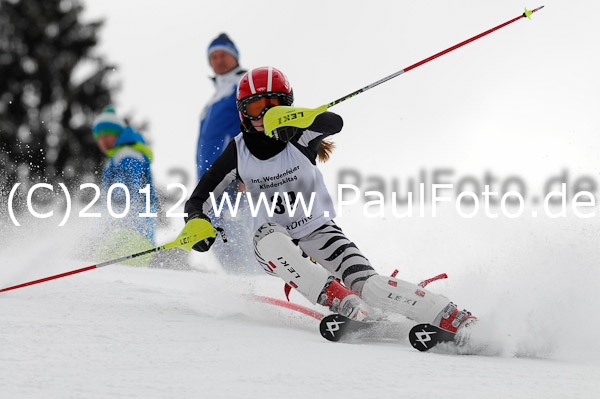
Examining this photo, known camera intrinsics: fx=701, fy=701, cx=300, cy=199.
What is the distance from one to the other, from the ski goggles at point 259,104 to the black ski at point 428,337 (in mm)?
1460

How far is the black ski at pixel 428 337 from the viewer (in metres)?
2.83

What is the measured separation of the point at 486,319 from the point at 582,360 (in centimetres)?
41

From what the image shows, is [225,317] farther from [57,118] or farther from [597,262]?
[57,118]

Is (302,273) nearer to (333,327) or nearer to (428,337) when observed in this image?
(333,327)

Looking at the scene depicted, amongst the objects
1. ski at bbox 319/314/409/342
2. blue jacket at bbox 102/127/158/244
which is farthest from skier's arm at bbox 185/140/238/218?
blue jacket at bbox 102/127/158/244

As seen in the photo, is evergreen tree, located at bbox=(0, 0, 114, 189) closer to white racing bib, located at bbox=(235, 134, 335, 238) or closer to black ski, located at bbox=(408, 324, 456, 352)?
white racing bib, located at bbox=(235, 134, 335, 238)

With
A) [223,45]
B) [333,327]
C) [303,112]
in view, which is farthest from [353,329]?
[223,45]

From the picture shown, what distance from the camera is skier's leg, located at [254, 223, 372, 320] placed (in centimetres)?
322

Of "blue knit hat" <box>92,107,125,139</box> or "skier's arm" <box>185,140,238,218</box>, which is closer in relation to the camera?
"skier's arm" <box>185,140,238,218</box>

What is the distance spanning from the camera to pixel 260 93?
370 centimetres

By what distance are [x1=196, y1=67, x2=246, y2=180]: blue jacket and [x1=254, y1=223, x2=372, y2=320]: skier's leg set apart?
3.32 m

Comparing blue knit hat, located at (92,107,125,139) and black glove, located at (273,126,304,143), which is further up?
blue knit hat, located at (92,107,125,139)

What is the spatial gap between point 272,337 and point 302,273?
0.44 meters

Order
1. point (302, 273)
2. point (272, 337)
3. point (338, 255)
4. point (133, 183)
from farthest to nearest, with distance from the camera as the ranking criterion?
point (133, 183), point (338, 255), point (302, 273), point (272, 337)
